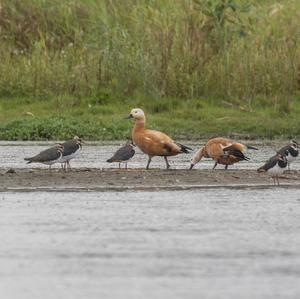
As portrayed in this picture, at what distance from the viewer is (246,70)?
24.9 metres

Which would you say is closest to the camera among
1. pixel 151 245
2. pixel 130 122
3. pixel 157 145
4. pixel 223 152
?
pixel 151 245

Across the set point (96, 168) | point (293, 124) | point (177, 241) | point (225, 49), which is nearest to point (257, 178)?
point (96, 168)

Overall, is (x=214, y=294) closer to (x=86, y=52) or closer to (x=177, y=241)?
(x=177, y=241)

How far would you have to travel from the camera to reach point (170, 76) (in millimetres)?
25109

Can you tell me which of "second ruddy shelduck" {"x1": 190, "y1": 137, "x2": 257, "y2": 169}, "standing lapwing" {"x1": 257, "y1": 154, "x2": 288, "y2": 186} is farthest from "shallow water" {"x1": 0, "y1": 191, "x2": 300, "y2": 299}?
"second ruddy shelduck" {"x1": 190, "y1": 137, "x2": 257, "y2": 169}

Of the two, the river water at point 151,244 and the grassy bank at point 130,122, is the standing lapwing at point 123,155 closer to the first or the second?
the river water at point 151,244

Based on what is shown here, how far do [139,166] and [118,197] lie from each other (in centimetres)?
378

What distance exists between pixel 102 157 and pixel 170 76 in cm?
548

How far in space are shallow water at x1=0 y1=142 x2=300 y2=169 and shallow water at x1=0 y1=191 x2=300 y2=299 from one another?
133 inches

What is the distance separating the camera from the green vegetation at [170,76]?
2402 centimetres

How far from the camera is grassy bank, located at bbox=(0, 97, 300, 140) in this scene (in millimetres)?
23109

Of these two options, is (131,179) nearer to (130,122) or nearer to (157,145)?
(157,145)

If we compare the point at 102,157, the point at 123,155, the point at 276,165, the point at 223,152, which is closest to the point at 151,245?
the point at 276,165

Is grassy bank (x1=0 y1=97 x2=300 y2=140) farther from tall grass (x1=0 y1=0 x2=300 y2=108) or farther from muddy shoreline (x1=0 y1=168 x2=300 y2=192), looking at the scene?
muddy shoreline (x1=0 y1=168 x2=300 y2=192)
